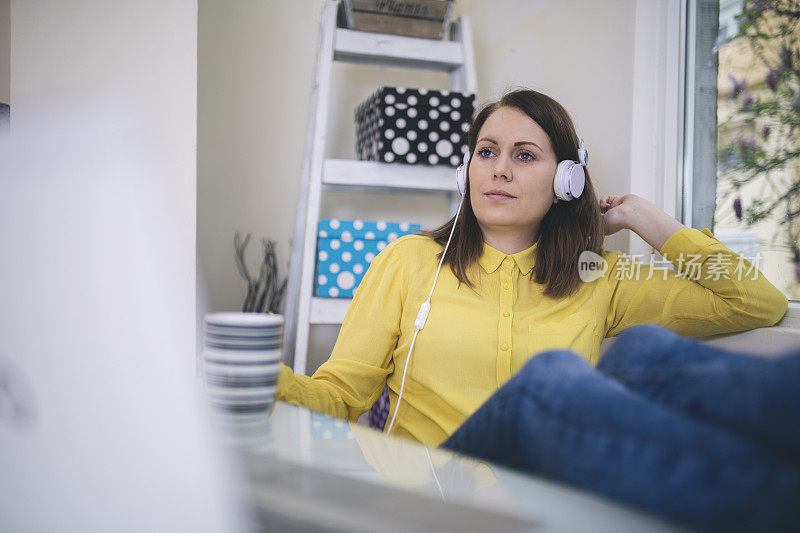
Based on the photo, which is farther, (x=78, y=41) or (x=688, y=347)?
(x=78, y=41)

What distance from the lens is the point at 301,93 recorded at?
84.0 inches

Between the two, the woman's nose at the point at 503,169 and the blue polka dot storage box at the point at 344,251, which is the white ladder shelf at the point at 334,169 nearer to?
the blue polka dot storage box at the point at 344,251

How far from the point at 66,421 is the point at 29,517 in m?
0.05

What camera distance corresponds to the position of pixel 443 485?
452mm

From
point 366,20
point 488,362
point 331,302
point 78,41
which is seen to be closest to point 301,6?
point 366,20

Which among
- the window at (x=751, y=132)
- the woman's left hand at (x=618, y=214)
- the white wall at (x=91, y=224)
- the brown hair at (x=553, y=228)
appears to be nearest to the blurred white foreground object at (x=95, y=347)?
the white wall at (x=91, y=224)

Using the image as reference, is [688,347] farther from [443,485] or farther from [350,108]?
[350,108]

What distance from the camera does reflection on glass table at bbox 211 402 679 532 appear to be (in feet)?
1.22

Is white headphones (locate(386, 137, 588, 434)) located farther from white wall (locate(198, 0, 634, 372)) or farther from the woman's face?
white wall (locate(198, 0, 634, 372))

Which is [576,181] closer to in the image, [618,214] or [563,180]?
[563,180]

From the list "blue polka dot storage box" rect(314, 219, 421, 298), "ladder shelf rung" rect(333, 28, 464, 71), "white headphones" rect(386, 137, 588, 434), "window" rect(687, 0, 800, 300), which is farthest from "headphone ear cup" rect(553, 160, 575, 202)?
"ladder shelf rung" rect(333, 28, 464, 71)

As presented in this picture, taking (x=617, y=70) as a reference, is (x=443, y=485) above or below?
below

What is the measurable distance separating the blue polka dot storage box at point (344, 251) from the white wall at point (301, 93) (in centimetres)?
26

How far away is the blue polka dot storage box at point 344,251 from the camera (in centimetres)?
181
